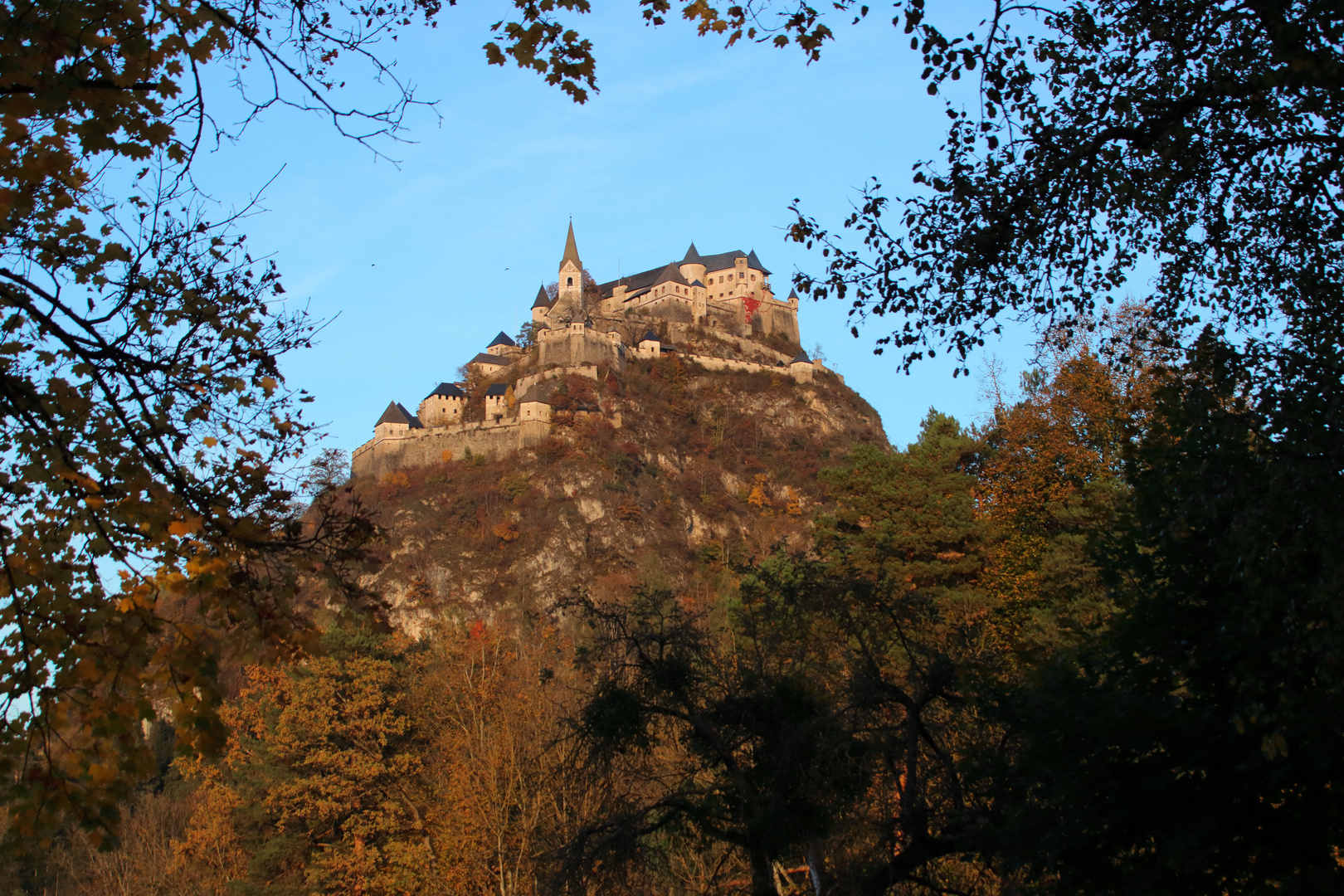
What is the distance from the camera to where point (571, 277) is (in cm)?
9206

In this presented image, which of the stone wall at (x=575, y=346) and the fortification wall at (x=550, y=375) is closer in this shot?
the fortification wall at (x=550, y=375)

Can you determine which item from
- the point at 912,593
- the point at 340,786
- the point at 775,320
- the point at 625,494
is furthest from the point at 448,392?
the point at 912,593

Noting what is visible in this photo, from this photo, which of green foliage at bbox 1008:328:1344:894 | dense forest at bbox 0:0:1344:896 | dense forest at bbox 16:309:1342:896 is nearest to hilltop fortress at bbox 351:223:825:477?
dense forest at bbox 16:309:1342:896

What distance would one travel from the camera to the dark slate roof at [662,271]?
303 feet

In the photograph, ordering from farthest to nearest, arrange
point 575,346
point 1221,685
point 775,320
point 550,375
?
point 775,320, point 575,346, point 550,375, point 1221,685

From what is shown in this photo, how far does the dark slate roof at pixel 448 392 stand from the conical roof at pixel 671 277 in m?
21.5

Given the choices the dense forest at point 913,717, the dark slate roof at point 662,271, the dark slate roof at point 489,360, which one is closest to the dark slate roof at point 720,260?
the dark slate roof at point 662,271

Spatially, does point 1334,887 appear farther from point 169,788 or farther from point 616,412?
point 616,412

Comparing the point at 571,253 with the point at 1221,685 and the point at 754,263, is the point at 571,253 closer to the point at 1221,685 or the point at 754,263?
the point at 754,263

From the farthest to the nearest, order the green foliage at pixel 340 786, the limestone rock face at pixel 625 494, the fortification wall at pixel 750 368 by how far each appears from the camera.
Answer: the fortification wall at pixel 750 368 → the limestone rock face at pixel 625 494 → the green foliage at pixel 340 786

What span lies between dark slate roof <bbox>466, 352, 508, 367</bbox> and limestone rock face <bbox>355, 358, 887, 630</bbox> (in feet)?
Result: 36.2

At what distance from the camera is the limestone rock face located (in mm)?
59031

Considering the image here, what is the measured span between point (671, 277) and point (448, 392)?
2370 cm

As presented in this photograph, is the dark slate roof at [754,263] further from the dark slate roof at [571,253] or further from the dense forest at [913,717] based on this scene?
the dense forest at [913,717]
